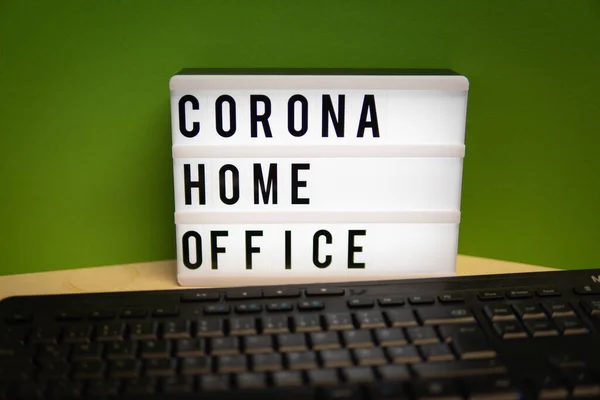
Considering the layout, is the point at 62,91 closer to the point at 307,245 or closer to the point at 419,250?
the point at 307,245

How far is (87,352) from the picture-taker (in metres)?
0.49

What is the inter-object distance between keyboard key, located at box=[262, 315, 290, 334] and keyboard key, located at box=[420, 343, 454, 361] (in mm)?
106

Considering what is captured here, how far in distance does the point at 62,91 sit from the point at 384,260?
39 cm

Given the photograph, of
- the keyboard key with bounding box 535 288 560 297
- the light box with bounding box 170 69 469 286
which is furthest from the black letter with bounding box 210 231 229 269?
the keyboard key with bounding box 535 288 560 297

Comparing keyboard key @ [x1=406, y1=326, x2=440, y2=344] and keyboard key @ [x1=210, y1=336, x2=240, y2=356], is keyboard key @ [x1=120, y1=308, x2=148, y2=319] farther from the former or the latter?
keyboard key @ [x1=406, y1=326, x2=440, y2=344]

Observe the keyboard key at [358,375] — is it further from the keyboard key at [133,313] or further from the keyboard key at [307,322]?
the keyboard key at [133,313]

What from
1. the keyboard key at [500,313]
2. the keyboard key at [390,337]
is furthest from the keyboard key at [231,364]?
the keyboard key at [500,313]

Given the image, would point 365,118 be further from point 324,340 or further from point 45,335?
point 45,335

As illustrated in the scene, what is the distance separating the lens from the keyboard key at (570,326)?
0.52 meters

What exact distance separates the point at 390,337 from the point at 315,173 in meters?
0.22

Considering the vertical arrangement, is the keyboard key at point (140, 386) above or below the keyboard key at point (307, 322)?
below

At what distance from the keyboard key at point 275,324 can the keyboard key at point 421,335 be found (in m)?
0.09

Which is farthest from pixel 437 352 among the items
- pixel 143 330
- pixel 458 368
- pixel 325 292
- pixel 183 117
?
pixel 183 117

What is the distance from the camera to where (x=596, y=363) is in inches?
19.1
